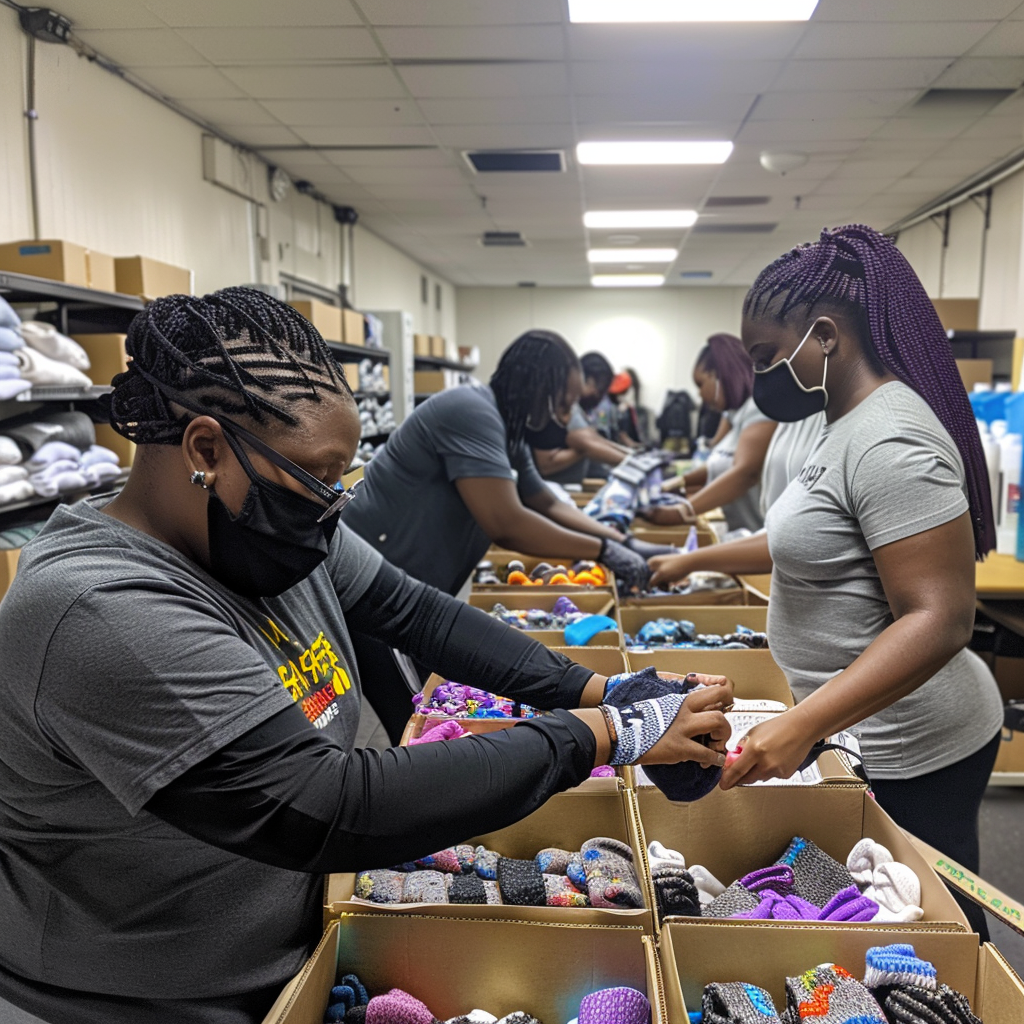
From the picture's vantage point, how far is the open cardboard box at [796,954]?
109 cm

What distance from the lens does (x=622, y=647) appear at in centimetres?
222

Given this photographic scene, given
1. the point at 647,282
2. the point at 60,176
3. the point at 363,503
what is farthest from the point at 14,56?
the point at 647,282

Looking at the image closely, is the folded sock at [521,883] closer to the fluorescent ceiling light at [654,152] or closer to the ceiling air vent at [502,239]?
the fluorescent ceiling light at [654,152]

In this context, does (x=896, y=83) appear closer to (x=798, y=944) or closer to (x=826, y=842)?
(x=826, y=842)

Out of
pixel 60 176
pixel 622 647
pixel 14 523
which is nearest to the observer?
pixel 622 647

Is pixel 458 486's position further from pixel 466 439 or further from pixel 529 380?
pixel 529 380

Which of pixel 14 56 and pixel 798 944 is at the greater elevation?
pixel 14 56

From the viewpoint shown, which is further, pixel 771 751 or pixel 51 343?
pixel 51 343

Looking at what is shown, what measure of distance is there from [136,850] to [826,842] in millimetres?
1131

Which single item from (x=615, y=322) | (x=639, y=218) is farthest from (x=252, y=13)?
(x=615, y=322)

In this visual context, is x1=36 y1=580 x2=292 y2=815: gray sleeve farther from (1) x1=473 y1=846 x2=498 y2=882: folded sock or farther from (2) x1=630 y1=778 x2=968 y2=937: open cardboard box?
(2) x1=630 y1=778 x2=968 y2=937: open cardboard box

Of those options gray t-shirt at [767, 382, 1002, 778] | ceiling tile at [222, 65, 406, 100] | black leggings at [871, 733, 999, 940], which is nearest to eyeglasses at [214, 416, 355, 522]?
gray t-shirt at [767, 382, 1002, 778]

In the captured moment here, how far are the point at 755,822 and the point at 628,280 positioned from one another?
13597 mm

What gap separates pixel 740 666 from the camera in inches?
83.2
